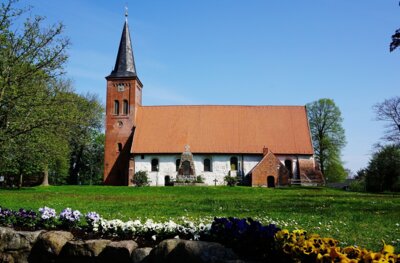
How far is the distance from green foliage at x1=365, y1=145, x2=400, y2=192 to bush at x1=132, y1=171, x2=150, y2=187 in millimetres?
23423

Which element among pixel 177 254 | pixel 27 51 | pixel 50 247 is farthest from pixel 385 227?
pixel 27 51

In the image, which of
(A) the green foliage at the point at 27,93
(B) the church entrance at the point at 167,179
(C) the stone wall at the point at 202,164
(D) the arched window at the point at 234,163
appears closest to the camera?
(A) the green foliage at the point at 27,93

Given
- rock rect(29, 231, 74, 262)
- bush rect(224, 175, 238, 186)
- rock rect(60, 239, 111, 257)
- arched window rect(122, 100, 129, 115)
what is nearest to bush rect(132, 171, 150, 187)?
arched window rect(122, 100, 129, 115)

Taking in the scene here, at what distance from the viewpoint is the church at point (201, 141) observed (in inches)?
1783

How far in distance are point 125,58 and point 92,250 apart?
45792mm

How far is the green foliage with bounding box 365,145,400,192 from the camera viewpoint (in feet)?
137

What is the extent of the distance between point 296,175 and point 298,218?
34933 mm

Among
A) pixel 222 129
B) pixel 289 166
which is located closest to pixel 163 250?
pixel 289 166

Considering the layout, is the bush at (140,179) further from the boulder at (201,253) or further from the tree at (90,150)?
the boulder at (201,253)

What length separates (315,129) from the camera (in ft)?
206

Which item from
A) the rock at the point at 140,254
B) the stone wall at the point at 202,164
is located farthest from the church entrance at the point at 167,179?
the rock at the point at 140,254

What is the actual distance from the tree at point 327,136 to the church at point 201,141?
14184 millimetres

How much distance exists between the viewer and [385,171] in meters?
42.3

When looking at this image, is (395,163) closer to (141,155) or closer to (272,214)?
(141,155)
